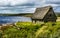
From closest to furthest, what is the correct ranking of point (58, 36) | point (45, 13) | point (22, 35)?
point (58, 36)
point (22, 35)
point (45, 13)

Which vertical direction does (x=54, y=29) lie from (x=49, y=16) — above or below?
above

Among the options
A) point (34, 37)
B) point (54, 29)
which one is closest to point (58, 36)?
point (34, 37)

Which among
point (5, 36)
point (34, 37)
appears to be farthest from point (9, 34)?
point (34, 37)

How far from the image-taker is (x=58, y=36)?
1814cm

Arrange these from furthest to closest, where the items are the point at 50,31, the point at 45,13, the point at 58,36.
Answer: the point at 45,13 → the point at 50,31 → the point at 58,36

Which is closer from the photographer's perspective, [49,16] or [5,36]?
[5,36]

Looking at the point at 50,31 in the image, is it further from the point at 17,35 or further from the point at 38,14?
the point at 38,14

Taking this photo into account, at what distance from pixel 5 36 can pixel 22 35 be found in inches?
60.9

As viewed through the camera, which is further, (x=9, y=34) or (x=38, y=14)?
(x=38, y=14)

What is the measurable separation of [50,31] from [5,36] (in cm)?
399

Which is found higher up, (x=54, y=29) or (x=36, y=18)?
(x=54, y=29)

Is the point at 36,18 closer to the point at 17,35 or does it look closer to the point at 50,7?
the point at 50,7

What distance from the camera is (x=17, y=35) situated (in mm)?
20703

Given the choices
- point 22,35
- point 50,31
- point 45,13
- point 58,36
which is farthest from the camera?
point 45,13
